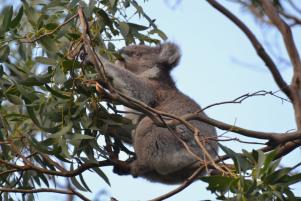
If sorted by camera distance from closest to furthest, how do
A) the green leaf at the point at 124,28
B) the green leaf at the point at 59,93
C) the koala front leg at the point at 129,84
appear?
the green leaf at the point at 59,93 → the green leaf at the point at 124,28 → the koala front leg at the point at 129,84

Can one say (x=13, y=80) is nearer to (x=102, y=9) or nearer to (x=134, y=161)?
(x=102, y=9)

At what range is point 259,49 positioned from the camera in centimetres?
309

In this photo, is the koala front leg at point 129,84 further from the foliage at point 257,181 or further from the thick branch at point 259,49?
the foliage at point 257,181

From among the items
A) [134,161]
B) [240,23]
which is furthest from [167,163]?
[240,23]

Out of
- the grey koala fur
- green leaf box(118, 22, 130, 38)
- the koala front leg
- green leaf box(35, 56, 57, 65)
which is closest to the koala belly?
the grey koala fur

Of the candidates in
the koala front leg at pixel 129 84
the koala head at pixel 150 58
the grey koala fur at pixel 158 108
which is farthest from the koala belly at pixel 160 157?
the koala head at pixel 150 58

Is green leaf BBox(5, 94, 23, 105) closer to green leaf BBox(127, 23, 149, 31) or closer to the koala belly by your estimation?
green leaf BBox(127, 23, 149, 31)

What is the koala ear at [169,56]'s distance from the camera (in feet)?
18.2

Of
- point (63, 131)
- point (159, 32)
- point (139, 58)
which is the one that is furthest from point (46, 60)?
point (139, 58)

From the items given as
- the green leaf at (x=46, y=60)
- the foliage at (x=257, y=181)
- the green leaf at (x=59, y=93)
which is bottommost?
the foliage at (x=257, y=181)

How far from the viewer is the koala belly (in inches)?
176

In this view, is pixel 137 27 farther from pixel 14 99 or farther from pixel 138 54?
pixel 138 54

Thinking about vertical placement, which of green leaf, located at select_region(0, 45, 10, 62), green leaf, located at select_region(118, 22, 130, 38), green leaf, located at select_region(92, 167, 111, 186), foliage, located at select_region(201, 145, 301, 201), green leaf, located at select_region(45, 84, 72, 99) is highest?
green leaf, located at select_region(118, 22, 130, 38)

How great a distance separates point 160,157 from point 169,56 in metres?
1.29
